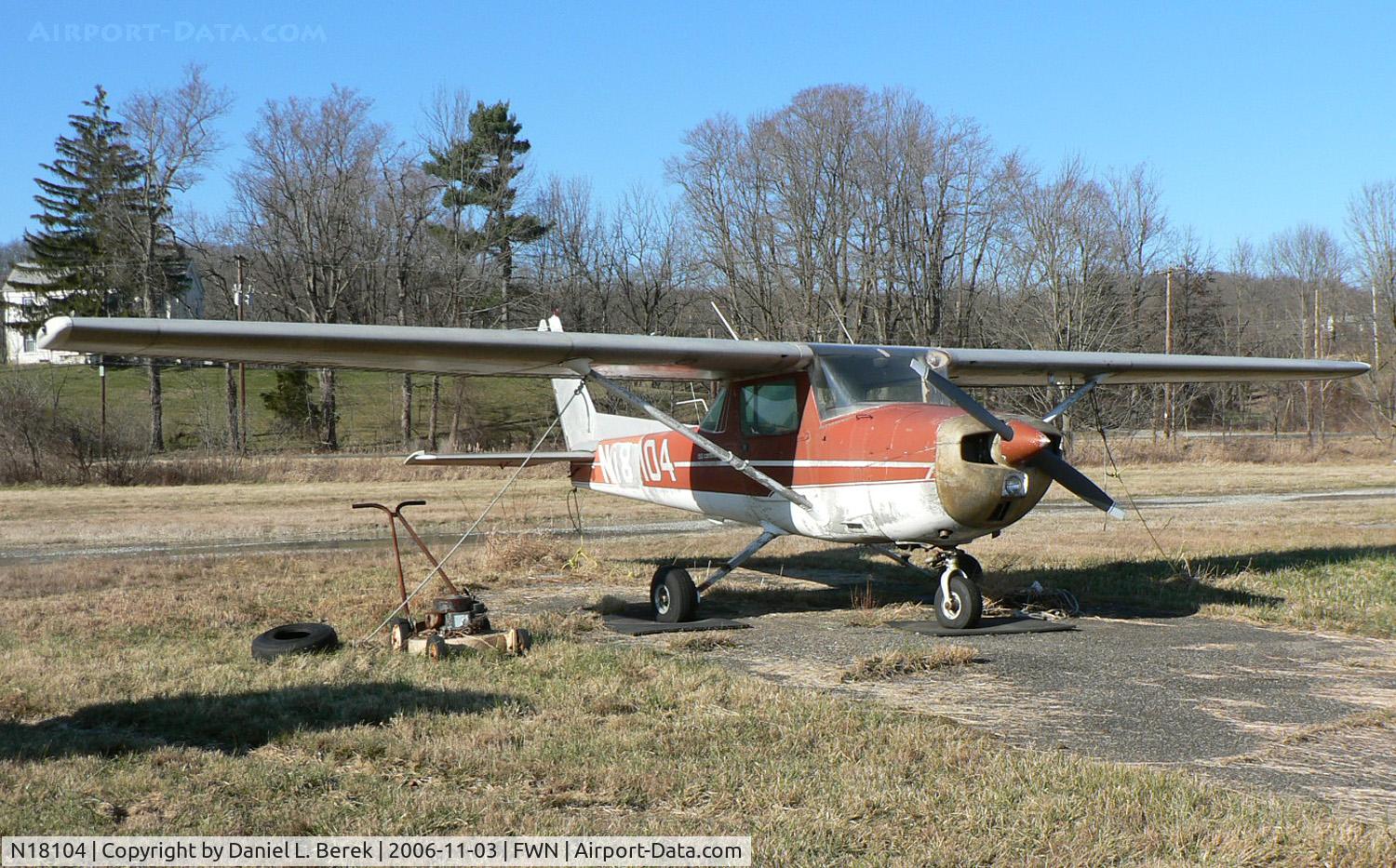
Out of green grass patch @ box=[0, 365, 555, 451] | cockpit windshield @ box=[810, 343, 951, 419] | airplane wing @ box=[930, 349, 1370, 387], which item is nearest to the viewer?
cockpit windshield @ box=[810, 343, 951, 419]

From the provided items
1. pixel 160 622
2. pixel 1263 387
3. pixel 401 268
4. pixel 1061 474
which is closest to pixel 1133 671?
pixel 1061 474

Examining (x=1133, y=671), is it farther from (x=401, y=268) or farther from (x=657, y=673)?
(x=401, y=268)

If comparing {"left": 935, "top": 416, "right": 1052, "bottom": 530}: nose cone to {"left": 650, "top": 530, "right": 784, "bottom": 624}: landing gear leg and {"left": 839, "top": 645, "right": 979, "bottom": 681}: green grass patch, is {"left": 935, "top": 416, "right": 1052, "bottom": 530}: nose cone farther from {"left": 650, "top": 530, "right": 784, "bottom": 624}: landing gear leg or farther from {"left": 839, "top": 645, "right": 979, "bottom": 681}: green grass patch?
{"left": 650, "top": 530, "right": 784, "bottom": 624}: landing gear leg

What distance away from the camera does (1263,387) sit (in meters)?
79.1

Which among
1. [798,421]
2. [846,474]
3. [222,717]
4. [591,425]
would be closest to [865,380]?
[798,421]

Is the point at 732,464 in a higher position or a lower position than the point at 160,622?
higher

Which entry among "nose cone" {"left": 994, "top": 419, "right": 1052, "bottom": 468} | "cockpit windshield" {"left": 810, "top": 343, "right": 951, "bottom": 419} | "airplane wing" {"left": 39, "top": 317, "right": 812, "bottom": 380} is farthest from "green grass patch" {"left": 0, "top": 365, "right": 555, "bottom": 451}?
"nose cone" {"left": 994, "top": 419, "right": 1052, "bottom": 468}

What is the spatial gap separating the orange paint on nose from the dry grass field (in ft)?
5.07

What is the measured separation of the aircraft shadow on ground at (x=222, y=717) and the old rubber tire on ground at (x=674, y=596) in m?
3.35

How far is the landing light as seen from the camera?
27.2 ft

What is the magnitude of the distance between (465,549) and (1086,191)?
3801 cm

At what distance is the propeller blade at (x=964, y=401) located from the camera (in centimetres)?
823

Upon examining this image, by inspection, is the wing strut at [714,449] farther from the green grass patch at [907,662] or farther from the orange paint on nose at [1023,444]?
the green grass patch at [907,662]

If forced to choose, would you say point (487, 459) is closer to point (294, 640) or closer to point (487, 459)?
point (487, 459)
